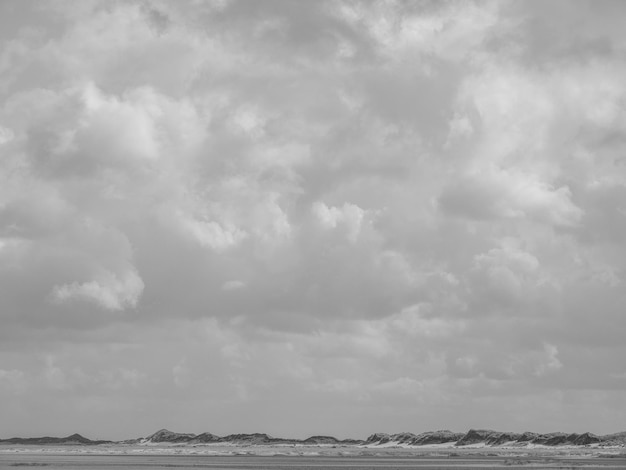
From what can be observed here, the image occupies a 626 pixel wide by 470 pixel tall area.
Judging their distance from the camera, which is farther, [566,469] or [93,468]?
[93,468]

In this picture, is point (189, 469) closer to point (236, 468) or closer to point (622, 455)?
point (236, 468)

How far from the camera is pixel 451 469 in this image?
Result: 456 feet

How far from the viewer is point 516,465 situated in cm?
15062

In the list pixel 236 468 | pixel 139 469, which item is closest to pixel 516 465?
pixel 236 468

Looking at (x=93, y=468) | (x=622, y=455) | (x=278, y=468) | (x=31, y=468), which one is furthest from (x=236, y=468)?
(x=622, y=455)

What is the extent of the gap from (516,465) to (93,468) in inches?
2746

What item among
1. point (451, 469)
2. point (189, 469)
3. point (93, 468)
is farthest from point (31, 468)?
point (451, 469)

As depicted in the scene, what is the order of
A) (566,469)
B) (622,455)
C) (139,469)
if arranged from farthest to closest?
(622,455) < (139,469) < (566,469)

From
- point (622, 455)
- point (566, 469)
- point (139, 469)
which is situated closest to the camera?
point (566, 469)

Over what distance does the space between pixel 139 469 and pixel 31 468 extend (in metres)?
17.4

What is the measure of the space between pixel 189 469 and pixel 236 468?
7766 mm

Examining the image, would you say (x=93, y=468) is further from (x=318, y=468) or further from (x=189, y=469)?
(x=318, y=468)

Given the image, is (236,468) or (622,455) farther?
(622,455)

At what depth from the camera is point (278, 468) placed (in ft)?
479
